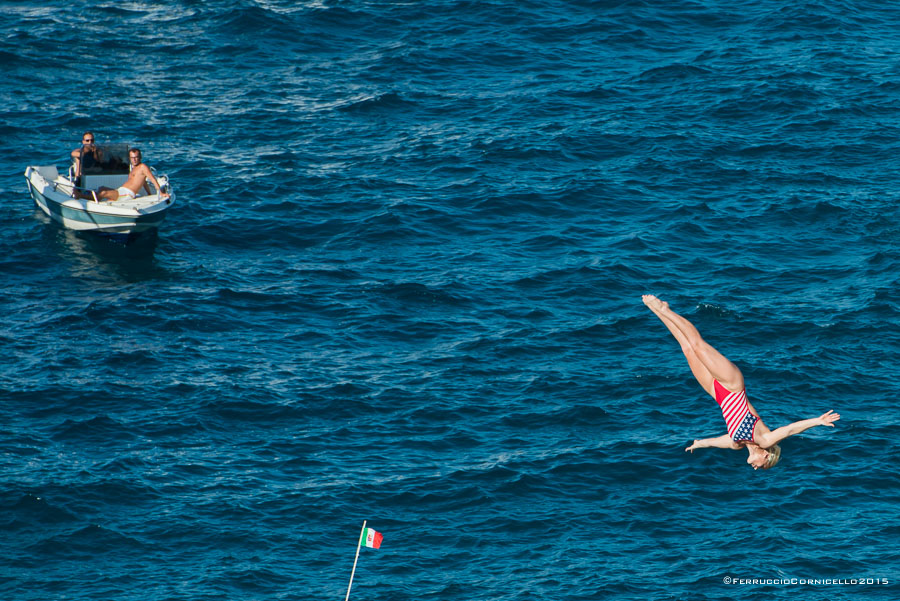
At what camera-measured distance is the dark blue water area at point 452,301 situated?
38812 millimetres

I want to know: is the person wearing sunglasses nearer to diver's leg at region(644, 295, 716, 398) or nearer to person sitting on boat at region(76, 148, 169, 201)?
person sitting on boat at region(76, 148, 169, 201)

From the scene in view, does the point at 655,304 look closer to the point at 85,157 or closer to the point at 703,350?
the point at 703,350

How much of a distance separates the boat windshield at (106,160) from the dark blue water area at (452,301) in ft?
8.85

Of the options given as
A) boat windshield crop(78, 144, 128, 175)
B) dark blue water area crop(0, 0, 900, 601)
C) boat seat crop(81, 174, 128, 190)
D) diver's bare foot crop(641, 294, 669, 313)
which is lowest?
dark blue water area crop(0, 0, 900, 601)

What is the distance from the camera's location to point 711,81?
64.8m

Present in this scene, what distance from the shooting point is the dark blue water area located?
38.8m

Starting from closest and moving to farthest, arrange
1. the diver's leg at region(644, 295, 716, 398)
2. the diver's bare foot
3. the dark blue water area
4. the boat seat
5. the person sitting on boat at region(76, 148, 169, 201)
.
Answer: the diver's bare foot < the diver's leg at region(644, 295, 716, 398) < the dark blue water area < the person sitting on boat at region(76, 148, 169, 201) < the boat seat

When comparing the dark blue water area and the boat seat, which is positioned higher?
the boat seat

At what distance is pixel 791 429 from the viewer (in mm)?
24953

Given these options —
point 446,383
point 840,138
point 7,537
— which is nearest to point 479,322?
point 446,383

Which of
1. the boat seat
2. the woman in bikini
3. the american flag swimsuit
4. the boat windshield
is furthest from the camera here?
the boat seat

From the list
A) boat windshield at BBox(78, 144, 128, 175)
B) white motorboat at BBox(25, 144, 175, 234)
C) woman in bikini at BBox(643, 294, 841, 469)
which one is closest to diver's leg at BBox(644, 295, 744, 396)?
woman in bikini at BBox(643, 294, 841, 469)

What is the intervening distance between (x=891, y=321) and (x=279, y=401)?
22.2 m

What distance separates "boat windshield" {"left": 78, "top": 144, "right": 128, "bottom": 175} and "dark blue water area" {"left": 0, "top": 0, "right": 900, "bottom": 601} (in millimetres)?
2699
